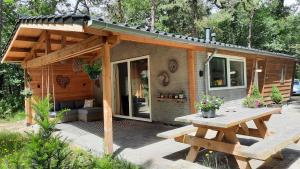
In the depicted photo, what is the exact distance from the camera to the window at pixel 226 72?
8.14 meters

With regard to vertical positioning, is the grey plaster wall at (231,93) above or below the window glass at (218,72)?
below

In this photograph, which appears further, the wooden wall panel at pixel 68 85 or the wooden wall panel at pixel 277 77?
the wooden wall panel at pixel 277 77

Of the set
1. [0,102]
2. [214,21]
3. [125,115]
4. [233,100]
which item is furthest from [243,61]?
[0,102]

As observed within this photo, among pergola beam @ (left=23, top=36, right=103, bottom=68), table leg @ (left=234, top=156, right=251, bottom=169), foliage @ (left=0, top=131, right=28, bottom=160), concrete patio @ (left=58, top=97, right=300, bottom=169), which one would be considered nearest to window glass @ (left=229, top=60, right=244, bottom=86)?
concrete patio @ (left=58, top=97, right=300, bottom=169)

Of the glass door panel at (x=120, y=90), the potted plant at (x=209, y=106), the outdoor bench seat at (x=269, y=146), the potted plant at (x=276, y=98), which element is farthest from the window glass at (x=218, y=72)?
the outdoor bench seat at (x=269, y=146)

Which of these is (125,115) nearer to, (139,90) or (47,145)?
(139,90)

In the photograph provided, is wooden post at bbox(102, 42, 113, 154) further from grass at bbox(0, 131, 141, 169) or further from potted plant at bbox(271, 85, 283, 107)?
potted plant at bbox(271, 85, 283, 107)

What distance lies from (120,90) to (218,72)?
138 inches

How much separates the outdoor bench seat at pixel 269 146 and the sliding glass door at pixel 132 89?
15.9 ft

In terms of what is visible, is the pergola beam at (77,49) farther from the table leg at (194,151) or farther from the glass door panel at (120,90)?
the glass door panel at (120,90)

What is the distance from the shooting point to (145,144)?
570 centimetres

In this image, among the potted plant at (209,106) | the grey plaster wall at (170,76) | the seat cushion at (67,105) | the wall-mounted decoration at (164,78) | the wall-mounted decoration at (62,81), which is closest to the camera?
the potted plant at (209,106)

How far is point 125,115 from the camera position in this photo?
9.40 metres

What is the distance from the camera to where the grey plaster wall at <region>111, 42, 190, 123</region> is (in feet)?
24.0
